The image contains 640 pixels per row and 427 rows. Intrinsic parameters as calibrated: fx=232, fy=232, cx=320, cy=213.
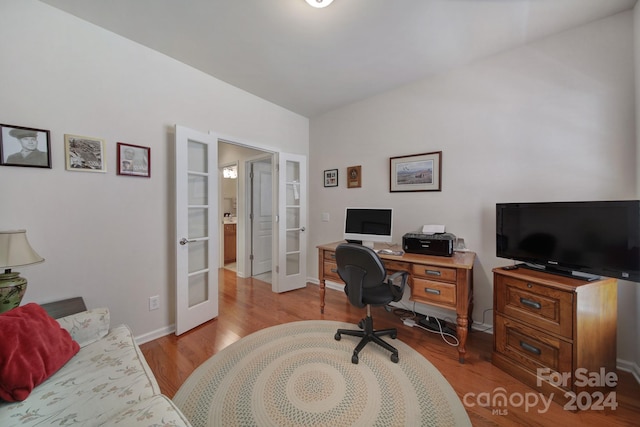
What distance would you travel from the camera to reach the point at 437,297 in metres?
1.93

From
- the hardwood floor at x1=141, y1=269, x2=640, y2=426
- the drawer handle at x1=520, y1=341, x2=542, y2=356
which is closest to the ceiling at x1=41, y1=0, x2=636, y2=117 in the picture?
the drawer handle at x1=520, y1=341, x2=542, y2=356

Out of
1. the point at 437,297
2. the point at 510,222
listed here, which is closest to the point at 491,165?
the point at 510,222

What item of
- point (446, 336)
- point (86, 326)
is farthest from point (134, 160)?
point (446, 336)

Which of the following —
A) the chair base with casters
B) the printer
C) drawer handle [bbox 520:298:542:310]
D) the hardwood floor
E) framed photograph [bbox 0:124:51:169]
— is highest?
framed photograph [bbox 0:124:51:169]

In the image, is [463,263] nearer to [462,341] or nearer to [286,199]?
[462,341]

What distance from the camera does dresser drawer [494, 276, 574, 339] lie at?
4.71 feet

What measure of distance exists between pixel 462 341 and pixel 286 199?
2.58m

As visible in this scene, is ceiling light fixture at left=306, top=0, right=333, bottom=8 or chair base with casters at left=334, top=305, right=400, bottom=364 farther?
chair base with casters at left=334, top=305, right=400, bottom=364

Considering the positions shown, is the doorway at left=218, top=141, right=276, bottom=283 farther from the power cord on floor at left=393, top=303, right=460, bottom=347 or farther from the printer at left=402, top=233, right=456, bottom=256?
the printer at left=402, top=233, right=456, bottom=256

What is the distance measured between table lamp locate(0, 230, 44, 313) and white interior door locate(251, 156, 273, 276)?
2767 mm

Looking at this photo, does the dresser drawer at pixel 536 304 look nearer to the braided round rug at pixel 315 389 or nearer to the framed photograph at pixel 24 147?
the braided round rug at pixel 315 389

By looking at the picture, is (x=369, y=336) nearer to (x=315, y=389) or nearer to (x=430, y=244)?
(x=315, y=389)

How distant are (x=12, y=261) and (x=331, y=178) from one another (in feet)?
9.80

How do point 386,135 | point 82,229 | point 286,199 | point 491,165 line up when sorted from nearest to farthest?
point 82,229 < point 491,165 < point 386,135 < point 286,199
